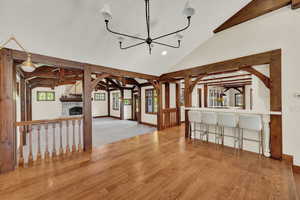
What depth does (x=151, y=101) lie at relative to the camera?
724 centimetres

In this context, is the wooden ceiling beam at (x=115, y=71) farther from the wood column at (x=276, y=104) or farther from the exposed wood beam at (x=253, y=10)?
the wood column at (x=276, y=104)

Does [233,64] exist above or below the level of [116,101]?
above

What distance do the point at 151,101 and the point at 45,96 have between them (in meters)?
6.99

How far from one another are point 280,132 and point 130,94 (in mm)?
8145

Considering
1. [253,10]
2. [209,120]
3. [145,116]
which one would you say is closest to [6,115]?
[209,120]

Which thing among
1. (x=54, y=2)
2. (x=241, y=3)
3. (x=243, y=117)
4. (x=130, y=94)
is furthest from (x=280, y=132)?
(x=130, y=94)

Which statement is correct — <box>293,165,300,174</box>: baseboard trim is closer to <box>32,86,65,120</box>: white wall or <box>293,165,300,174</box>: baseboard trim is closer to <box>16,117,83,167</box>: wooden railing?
<box>16,117,83,167</box>: wooden railing

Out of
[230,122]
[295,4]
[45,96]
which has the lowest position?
[230,122]

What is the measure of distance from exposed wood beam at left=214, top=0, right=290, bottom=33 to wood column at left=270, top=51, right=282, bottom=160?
1.07 metres

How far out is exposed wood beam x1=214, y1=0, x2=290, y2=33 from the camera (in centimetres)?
291

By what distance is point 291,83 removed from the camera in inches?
104

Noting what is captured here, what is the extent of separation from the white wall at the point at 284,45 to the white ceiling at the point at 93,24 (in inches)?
24.3

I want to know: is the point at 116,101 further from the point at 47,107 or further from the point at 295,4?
the point at 295,4

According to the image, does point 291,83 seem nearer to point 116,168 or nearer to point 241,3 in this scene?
point 241,3
